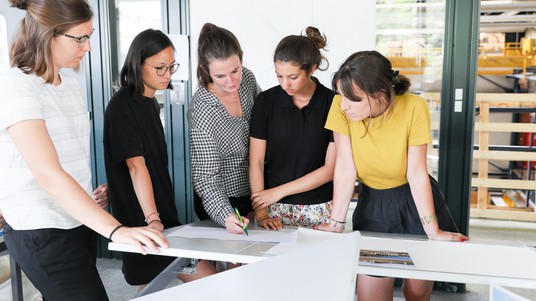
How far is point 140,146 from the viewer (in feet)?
5.84

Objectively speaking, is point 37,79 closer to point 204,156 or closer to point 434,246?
point 204,156

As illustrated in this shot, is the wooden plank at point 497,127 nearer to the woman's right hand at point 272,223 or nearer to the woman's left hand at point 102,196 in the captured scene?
the woman's right hand at point 272,223

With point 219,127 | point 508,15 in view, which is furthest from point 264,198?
point 508,15

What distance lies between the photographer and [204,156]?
194 centimetres

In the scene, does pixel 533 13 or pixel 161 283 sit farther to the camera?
pixel 533 13

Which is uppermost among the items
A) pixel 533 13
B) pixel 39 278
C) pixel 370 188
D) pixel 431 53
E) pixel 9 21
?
pixel 533 13

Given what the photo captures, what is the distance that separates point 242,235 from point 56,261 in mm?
609

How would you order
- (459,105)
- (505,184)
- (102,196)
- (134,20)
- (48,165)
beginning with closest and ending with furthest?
(48,165) → (102,196) → (459,105) → (134,20) → (505,184)

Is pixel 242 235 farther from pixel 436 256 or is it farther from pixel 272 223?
pixel 436 256

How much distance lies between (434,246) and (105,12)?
2.61 metres

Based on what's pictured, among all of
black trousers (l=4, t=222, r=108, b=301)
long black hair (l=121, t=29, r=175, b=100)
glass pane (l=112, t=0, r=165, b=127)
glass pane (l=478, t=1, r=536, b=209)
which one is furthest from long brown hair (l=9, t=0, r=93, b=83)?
glass pane (l=478, t=1, r=536, b=209)

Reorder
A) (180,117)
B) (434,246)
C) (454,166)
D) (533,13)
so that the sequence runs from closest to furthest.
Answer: (434,246) < (454,166) < (180,117) < (533,13)

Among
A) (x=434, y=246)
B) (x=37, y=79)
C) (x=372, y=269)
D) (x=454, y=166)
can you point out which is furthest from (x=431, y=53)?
(x=37, y=79)

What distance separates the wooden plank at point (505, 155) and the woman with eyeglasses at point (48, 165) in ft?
9.35
